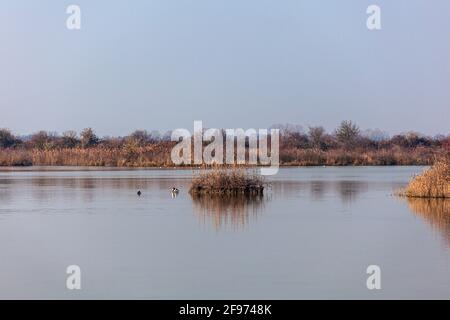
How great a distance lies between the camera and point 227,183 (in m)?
21.8

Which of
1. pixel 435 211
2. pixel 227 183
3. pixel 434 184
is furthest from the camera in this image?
pixel 227 183

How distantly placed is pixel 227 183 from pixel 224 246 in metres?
9.02

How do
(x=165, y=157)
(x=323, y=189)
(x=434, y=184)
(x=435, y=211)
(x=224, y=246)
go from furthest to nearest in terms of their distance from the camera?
1. (x=165, y=157)
2. (x=323, y=189)
3. (x=434, y=184)
4. (x=435, y=211)
5. (x=224, y=246)

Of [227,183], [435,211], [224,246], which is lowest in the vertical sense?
[224,246]

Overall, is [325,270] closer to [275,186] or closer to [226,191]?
[226,191]

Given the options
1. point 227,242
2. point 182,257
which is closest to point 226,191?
point 227,242

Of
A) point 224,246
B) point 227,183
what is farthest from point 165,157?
point 224,246

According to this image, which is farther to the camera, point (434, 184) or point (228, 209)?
point (434, 184)

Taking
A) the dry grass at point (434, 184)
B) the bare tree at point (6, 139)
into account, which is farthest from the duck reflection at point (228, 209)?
the bare tree at point (6, 139)

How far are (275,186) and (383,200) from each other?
20.8 ft

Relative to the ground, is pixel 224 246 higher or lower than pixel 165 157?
lower

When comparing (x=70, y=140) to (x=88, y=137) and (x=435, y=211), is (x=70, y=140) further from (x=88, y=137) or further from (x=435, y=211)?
(x=435, y=211)

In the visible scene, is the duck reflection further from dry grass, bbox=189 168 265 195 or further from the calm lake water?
dry grass, bbox=189 168 265 195
